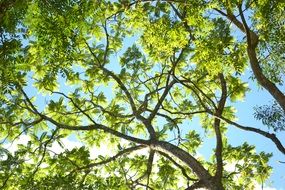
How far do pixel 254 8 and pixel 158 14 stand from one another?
96.7 inches

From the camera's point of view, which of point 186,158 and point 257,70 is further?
point 186,158

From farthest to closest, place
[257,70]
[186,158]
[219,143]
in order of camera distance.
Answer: [219,143]
[186,158]
[257,70]

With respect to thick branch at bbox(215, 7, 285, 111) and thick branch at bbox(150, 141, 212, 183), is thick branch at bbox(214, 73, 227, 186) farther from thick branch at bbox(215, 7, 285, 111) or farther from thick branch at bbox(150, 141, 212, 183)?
thick branch at bbox(215, 7, 285, 111)

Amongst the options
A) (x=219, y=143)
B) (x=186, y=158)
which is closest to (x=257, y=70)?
(x=219, y=143)

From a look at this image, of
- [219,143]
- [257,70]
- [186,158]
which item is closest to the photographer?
[257,70]

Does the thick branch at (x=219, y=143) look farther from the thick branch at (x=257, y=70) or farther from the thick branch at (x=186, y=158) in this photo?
the thick branch at (x=257, y=70)

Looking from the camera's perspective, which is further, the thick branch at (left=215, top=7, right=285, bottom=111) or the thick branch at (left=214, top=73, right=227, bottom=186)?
the thick branch at (left=214, top=73, right=227, bottom=186)

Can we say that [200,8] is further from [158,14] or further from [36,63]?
[36,63]

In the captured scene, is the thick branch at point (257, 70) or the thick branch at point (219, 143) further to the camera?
the thick branch at point (219, 143)

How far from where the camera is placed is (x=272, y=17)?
921cm

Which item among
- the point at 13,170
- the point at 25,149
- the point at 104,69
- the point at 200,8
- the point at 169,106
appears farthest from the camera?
the point at 169,106

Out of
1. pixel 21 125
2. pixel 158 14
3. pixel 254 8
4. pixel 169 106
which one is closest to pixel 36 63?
pixel 21 125

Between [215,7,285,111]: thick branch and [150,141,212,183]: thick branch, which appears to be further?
[150,141,212,183]: thick branch

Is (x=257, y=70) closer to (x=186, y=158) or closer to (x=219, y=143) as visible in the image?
(x=219, y=143)
